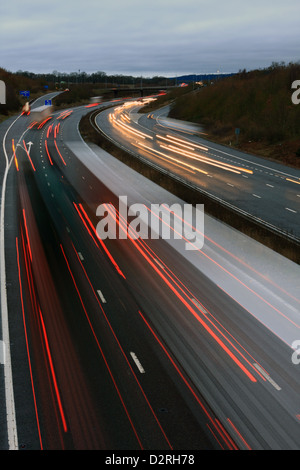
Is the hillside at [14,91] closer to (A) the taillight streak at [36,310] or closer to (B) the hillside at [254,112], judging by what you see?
(B) the hillside at [254,112]

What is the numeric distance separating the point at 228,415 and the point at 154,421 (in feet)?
7.26

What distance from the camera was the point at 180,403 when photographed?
1452 cm

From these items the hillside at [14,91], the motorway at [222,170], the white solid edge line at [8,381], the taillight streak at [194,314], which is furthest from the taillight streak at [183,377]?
the hillside at [14,91]

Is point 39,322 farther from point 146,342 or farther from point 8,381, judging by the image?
point 146,342

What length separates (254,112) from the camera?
83625 millimetres

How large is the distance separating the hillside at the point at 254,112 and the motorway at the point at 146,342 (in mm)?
35244

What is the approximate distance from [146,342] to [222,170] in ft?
119

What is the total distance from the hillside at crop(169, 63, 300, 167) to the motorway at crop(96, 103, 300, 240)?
12.3 ft

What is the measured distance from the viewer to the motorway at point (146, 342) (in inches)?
534

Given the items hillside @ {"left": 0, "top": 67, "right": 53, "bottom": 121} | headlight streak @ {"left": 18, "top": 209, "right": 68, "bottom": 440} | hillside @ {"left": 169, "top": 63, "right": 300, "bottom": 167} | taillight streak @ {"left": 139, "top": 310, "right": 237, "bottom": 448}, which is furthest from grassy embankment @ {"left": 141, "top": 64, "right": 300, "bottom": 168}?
taillight streak @ {"left": 139, "top": 310, "right": 237, "bottom": 448}

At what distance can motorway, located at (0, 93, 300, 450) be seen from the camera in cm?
1357

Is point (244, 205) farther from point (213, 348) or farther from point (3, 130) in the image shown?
point (3, 130)

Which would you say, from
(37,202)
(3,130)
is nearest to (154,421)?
(37,202)

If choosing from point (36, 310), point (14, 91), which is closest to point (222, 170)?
point (36, 310)
